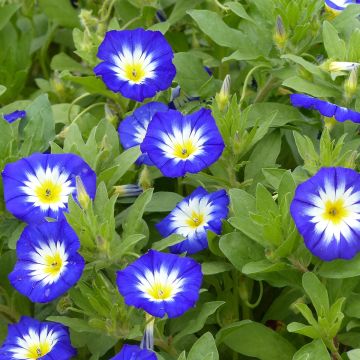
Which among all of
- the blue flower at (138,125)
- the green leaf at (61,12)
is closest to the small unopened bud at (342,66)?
the blue flower at (138,125)

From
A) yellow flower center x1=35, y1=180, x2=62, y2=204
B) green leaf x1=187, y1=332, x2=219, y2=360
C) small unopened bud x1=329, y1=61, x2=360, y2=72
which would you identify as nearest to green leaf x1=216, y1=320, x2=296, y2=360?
green leaf x1=187, y1=332, x2=219, y2=360

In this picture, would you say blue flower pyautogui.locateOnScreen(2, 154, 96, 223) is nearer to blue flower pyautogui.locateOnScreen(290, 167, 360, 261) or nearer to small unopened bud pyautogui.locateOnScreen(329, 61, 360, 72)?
blue flower pyautogui.locateOnScreen(290, 167, 360, 261)

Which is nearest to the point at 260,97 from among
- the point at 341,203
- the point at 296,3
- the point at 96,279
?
the point at 296,3

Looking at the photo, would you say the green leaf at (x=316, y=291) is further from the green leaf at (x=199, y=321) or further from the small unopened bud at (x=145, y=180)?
the small unopened bud at (x=145, y=180)

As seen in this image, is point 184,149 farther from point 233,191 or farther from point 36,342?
point 36,342

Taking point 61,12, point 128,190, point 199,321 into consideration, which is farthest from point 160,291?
point 61,12

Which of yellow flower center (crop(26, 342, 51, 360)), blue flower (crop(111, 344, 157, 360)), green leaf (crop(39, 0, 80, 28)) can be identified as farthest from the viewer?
green leaf (crop(39, 0, 80, 28))
